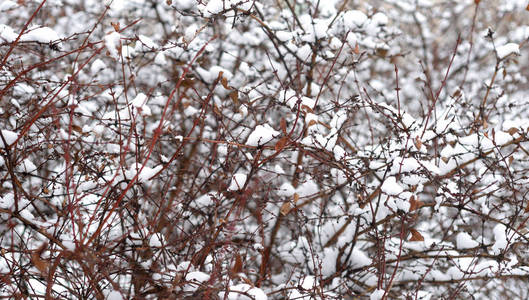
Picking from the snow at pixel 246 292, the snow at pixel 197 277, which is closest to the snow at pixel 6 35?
the snow at pixel 197 277

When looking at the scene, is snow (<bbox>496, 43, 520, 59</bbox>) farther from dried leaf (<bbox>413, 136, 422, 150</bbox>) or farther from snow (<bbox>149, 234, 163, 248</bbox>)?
snow (<bbox>149, 234, 163, 248</bbox>)

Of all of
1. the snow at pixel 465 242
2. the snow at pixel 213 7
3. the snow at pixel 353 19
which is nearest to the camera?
the snow at pixel 213 7

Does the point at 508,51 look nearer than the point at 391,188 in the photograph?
No

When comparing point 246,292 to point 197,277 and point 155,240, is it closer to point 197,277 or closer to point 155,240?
point 197,277

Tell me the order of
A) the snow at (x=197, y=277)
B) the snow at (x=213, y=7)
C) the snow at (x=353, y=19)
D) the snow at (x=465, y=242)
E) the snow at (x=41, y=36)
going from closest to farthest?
1. the snow at (x=197, y=277)
2. the snow at (x=41, y=36)
3. the snow at (x=213, y=7)
4. the snow at (x=465, y=242)
5. the snow at (x=353, y=19)

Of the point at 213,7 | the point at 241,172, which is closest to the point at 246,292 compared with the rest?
the point at 213,7

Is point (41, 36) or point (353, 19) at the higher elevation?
point (353, 19)

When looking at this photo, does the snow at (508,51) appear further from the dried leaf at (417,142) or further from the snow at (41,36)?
Answer: the snow at (41,36)

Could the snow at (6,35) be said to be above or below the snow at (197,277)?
above

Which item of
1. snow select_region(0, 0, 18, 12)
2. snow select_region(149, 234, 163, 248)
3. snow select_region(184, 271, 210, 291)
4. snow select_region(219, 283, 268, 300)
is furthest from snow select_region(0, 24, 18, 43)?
snow select_region(219, 283, 268, 300)

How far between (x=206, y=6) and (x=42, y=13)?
2.48m

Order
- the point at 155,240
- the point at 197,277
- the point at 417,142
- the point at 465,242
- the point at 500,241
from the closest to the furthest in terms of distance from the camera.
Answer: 1. the point at 197,277
2. the point at 417,142
3. the point at 155,240
4. the point at 500,241
5. the point at 465,242

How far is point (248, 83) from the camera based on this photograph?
13.1 ft

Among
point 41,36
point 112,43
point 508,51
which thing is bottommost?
point 112,43
